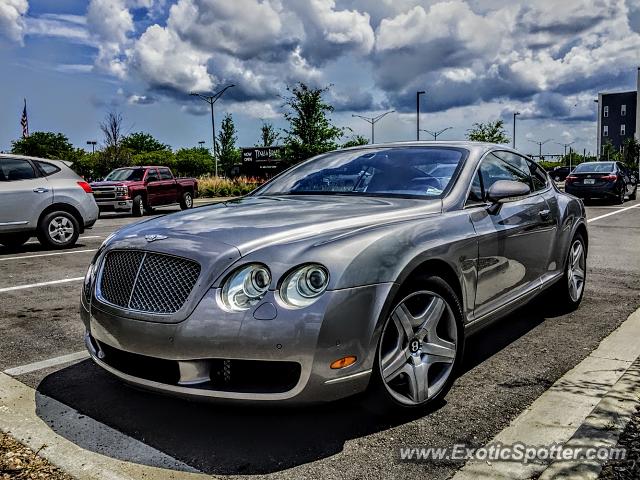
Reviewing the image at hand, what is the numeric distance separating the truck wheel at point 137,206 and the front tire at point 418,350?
17627 millimetres

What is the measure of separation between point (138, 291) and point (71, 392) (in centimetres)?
106

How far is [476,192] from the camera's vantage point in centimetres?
403

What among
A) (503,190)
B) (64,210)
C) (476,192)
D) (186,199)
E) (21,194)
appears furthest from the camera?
(186,199)

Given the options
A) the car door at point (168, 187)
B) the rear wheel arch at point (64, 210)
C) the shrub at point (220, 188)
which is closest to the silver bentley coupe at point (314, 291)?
the rear wheel arch at point (64, 210)

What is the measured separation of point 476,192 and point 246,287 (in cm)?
194

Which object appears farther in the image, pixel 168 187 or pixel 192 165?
pixel 192 165

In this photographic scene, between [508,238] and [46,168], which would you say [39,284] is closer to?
[46,168]

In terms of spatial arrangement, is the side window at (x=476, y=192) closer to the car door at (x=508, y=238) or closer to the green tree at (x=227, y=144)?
the car door at (x=508, y=238)

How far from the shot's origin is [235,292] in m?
2.76

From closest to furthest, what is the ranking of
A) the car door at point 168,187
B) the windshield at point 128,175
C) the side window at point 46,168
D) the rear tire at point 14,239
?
the rear tire at point 14,239 → the side window at point 46,168 → the windshield at point 128,175 → the car door at point 168,187

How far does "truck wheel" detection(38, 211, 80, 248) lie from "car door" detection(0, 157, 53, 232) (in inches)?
6.3

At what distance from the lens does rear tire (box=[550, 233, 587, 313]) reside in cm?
525

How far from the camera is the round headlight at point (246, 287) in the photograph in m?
2.72

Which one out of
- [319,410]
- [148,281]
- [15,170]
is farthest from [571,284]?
[15,170]
